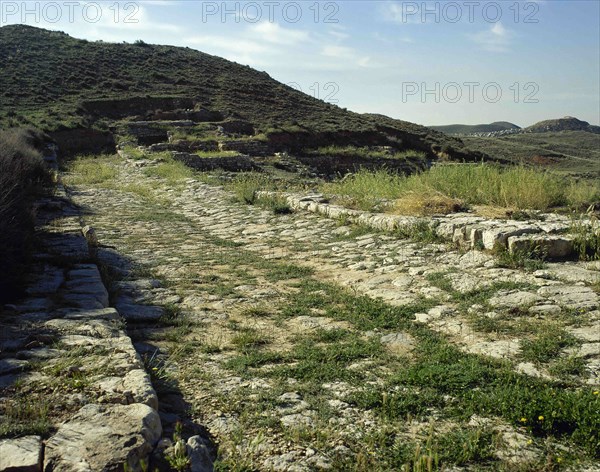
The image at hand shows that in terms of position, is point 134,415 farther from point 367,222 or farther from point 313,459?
point 367,222

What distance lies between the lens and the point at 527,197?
735 centimetres

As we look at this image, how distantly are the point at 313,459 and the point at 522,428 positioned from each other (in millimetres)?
1090

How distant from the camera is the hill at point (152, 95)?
98.3 ft

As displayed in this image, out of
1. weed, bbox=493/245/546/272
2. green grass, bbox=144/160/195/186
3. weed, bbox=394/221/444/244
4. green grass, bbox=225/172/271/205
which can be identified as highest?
green grass, bbox=144/160/195/186

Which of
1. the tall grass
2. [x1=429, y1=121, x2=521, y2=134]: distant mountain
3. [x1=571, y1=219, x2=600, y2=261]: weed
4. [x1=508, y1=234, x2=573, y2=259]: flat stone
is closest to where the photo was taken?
[x1=571, y1=219, x2=600, y2=261]: weed

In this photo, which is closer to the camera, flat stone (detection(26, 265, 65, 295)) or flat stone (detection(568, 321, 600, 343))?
flat stone (detection(568, 321, 600, 343))

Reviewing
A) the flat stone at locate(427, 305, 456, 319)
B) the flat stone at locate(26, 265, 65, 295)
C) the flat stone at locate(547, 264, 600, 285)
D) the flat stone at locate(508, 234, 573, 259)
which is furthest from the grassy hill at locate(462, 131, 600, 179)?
the flat stone at locate(26, 265, 65, 295)

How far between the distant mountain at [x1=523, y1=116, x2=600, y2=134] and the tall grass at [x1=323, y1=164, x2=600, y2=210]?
9231 cm

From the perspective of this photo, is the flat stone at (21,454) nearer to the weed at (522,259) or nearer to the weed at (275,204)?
the weed at (522,259)

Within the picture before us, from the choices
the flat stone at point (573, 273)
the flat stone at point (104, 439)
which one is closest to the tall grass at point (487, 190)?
the flat stone at point (573, 273)

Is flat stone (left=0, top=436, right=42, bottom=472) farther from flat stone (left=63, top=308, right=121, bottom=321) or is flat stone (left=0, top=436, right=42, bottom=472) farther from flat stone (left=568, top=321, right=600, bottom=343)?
flat stone (left=568, top=321, right=600, bottom=343)

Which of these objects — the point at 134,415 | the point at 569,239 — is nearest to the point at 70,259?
the point at 134,415

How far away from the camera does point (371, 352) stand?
3.88 meters

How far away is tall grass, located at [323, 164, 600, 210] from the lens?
748cm
